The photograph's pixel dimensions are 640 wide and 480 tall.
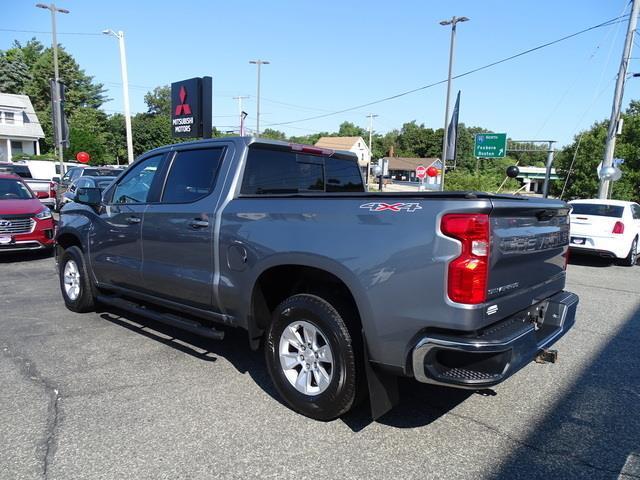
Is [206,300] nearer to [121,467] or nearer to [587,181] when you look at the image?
[121,467]

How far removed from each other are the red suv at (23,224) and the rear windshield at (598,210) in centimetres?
1111

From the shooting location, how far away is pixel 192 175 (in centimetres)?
439

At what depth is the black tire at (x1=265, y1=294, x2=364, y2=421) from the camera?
3119mm

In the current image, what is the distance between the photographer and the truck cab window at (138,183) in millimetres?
4816

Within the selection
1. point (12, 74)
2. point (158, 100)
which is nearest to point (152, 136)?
point (12, 74)

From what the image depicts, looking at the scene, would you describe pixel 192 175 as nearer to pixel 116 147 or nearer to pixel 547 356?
pixel 547 356

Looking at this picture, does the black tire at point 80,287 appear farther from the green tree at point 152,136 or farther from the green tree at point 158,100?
the green tree at point 158,100

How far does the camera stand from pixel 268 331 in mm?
3658

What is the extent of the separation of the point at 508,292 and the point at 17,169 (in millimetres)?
25199

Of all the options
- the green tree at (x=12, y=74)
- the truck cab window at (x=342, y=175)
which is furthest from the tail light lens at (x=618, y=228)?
the green tree at (x=12, y=74)

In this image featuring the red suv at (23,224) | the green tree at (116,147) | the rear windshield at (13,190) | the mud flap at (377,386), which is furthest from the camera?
the green tree at (116,147)

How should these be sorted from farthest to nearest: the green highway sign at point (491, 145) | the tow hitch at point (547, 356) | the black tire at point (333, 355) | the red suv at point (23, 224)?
the green highway sign at point (491, 145) < the red suv at point (23, 224) < the tow hitch at point (547, 356) < the black tire at point (333, 355)

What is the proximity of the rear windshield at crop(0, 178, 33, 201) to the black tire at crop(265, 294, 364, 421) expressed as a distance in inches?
354

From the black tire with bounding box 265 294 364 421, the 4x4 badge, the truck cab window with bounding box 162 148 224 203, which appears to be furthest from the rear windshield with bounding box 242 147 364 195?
the 4x4 badge
